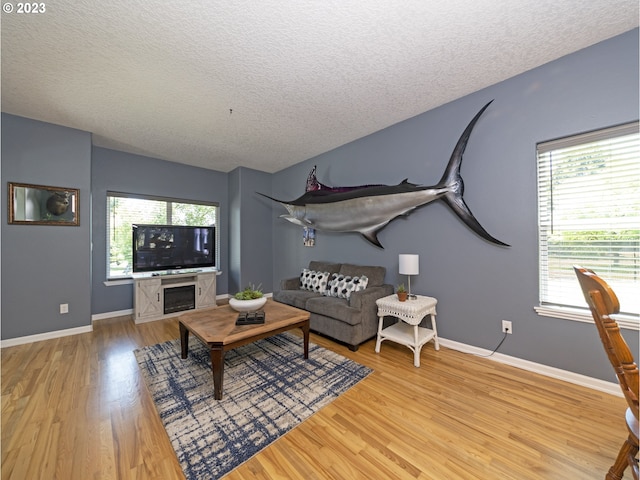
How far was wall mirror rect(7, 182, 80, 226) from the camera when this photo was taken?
2.87 meters

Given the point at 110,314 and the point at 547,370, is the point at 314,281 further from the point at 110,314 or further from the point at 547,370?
the point at 110,314

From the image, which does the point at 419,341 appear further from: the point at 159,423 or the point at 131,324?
the point at 131,324

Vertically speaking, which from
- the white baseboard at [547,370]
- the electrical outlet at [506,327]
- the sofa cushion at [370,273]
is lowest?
the white baseboard at [547,370]

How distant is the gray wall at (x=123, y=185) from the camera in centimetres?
382

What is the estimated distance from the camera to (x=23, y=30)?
1705 millimetres

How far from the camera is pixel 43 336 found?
2977 mm

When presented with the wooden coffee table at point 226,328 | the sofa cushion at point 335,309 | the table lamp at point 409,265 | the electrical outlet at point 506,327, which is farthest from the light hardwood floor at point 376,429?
the table lamp at point 409,265

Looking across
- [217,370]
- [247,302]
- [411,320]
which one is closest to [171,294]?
[247,302]

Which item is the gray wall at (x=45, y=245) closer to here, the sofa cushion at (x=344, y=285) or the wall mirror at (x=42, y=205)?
the wall mirror at (x=42, y=205)

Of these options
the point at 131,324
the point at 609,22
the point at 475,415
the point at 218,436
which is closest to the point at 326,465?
the point at 218,436

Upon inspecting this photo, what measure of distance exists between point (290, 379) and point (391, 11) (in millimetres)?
2871

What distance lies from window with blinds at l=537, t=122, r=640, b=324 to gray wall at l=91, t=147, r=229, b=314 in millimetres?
5217

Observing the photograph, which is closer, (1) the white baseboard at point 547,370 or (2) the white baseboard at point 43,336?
(1) the white baseboard at point 547,370

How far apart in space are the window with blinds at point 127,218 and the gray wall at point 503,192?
3810 millimetres
